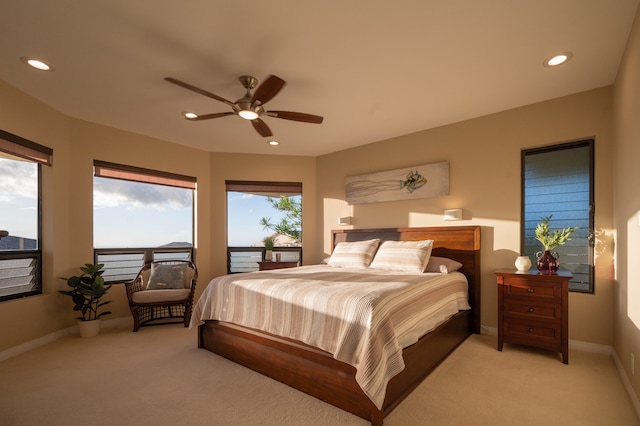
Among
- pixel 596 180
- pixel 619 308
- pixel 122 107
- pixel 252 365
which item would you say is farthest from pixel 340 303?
pixel 122 107

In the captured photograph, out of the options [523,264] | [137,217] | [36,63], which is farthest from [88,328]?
[523,264]

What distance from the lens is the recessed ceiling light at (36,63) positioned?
2678 mm

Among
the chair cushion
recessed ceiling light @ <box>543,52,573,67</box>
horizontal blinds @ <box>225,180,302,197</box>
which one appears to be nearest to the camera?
recessed ceiling light @ <box>543,52,573,67</box>

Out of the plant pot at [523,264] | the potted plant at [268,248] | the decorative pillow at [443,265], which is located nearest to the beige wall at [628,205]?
the plant pot at [523,264]

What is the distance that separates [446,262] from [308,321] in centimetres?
212

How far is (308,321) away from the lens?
239cm

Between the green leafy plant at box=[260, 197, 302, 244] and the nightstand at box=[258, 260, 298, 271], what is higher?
the green leafy plant at box=[260, 197, 302, 244]

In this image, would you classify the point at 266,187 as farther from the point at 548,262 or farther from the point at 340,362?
the point at 548,262

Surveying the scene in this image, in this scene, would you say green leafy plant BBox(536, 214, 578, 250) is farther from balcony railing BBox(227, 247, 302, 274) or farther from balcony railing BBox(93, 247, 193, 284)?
balcony railing BBox(93, 247, 193, 284)

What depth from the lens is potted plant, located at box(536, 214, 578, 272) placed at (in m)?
3.21

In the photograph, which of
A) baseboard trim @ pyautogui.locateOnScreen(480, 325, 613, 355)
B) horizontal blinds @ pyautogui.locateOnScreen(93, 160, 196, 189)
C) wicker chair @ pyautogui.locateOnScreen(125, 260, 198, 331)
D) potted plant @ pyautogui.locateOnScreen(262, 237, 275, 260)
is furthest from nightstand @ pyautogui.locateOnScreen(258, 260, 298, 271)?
baseboard trim @ pyautogui.locateOnScreen(480, 325, 613, 355)

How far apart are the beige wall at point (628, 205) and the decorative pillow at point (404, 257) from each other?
1696 millimetres

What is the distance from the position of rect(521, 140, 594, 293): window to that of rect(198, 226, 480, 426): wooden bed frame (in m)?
0.62

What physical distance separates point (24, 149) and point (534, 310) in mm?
5454
